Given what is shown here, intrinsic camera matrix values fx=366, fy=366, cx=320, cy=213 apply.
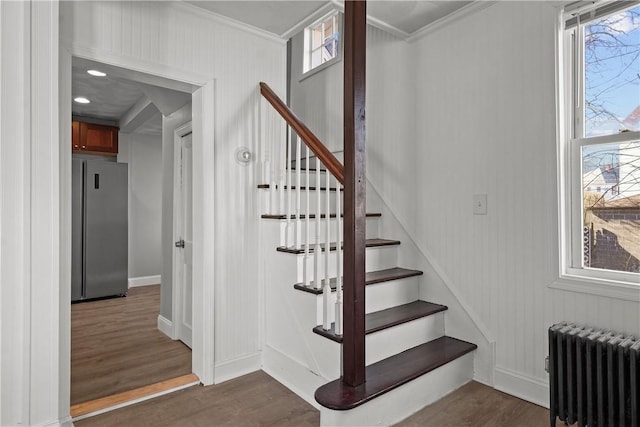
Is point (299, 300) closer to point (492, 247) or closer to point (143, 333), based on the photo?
point (492, 247)

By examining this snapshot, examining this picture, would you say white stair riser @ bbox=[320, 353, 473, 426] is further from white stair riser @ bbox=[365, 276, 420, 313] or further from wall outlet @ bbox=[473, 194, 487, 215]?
wall outlet @ bbox=[473, 194, 487, 215]

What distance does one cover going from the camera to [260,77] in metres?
2.76

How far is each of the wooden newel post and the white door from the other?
1.79 meters

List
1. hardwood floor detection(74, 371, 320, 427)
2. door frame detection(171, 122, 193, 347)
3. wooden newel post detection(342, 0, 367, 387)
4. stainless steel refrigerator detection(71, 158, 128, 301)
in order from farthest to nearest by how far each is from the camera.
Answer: stainless steel refrigerator detection(71, 158, 128, 301) < door frame detection(171, 122, 193, 347) < hardwood floor detection(74, 371, 320, 427) < wooden newel post detection(342, 0, 367, 387)

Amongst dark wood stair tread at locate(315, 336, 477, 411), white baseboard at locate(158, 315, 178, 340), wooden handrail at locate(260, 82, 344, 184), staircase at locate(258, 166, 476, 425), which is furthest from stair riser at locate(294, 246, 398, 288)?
white baseboard at locate(158, 315, 178, 340)

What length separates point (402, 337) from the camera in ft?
7.63

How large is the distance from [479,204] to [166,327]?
2.97 m

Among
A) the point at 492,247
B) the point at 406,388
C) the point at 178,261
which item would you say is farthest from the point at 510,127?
the point at 178,261

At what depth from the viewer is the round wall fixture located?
2.61 meters

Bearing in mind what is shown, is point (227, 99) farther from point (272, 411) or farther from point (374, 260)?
point (272, 411)

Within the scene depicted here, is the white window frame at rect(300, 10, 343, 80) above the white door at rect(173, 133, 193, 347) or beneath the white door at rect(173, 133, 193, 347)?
above

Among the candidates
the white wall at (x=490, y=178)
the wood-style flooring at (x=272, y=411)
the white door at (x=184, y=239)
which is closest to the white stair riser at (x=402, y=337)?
the white wall at (x=490, y=178)

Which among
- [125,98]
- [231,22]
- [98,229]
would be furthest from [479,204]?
[98,229]

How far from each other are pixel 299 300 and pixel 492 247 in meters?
1.30
